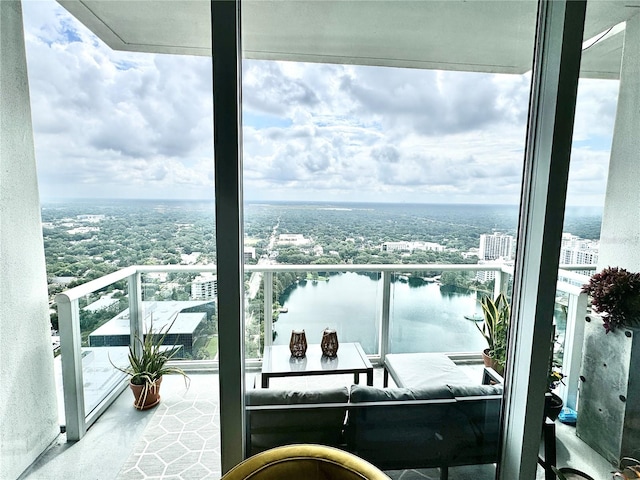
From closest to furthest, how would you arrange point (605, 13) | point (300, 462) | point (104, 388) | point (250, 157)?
point (300, 462), point (250, 157), point (605, 13), point (104, 388)

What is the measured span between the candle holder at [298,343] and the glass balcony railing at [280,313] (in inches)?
1.3

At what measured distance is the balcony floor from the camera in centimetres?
164

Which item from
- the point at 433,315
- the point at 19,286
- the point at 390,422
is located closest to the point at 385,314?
the point at 433,315

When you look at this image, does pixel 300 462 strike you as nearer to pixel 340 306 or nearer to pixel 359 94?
pixel 340 306

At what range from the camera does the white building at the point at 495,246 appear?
5.46 feet

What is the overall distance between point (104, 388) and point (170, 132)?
1.32m

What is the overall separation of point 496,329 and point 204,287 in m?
1.46

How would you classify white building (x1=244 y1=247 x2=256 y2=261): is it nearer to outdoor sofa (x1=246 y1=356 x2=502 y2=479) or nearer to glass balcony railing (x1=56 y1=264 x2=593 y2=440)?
glass balcony railing (x1=56 y1=264 x2=593 y2=440)

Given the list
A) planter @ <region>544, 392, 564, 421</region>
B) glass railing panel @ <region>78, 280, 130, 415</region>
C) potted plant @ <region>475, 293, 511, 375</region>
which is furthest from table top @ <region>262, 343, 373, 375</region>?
planter @ <region>544, 392, 564, 421</region>

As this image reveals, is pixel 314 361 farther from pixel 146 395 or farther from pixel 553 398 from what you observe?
pixel 553 398

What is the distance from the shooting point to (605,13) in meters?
1.59

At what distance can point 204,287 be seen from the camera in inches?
63.1

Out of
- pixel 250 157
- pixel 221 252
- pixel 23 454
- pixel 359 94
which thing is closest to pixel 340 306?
pixel 221 252

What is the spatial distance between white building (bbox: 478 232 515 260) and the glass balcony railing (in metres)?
0.06
